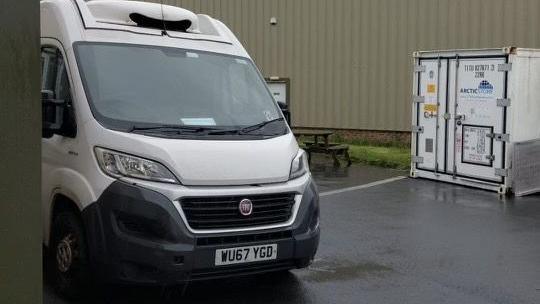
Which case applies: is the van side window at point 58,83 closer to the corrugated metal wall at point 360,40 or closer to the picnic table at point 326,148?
the picnic table at point 326,148

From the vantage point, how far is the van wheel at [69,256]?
5.11 metres

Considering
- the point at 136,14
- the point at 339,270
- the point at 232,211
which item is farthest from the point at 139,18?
the point at 339,270

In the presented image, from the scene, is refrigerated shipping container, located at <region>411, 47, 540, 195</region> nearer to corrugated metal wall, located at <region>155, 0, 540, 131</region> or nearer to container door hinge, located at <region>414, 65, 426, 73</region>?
container door hinge, located at <region>414, 65, 426, 73</region>

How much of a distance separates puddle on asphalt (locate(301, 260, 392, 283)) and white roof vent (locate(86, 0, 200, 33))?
8.26ft

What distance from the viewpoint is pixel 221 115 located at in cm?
577

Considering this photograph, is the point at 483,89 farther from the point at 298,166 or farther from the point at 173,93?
the point at 173,93

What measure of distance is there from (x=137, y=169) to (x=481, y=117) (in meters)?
8.05

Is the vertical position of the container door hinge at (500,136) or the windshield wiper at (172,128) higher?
the windshield wiper at (172,128)

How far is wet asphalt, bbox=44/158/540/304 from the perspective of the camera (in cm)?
576

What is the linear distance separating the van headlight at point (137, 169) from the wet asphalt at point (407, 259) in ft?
3.50

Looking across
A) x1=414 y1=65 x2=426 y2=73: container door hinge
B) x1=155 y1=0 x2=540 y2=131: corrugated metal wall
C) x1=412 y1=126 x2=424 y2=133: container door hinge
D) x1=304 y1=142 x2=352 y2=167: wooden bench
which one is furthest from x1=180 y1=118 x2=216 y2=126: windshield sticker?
x1=155 y1=0 x2=540 y2=131: corrugated metal wall

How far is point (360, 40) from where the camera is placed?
1748 centimetres

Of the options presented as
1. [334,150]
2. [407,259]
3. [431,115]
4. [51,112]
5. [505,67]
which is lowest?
[407,259]

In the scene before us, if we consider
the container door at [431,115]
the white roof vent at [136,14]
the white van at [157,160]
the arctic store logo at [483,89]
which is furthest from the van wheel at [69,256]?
the container door at [431,115]
